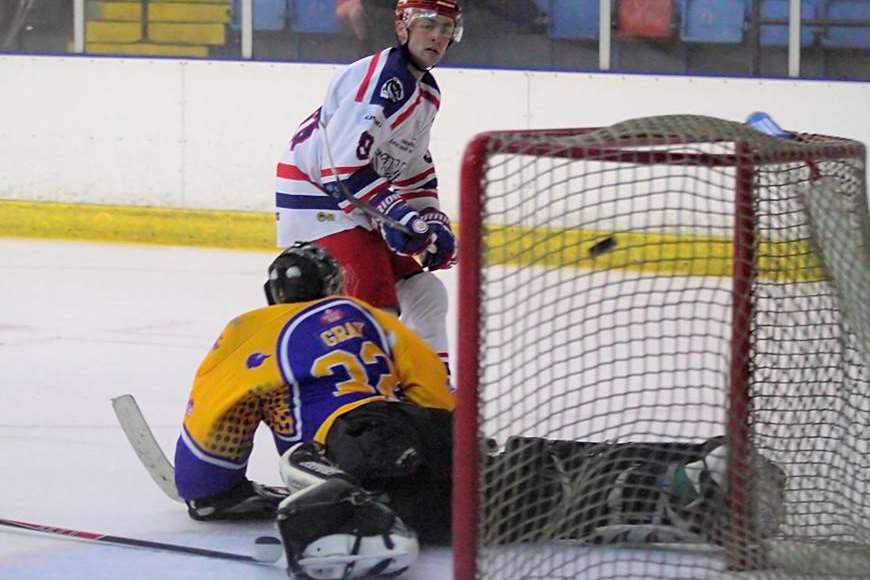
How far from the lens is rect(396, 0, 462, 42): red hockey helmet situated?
3.31 metres

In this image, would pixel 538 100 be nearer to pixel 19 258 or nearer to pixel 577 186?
pixel 19 258

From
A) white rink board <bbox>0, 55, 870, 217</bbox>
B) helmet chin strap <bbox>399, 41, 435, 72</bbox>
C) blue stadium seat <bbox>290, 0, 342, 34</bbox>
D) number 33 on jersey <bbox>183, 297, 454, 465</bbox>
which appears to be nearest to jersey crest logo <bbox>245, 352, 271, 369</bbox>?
number 33 on jersey <bbox>183, 297, 454, 465</bbox>

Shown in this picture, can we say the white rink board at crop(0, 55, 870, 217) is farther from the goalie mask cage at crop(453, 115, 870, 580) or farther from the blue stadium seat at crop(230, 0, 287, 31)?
the goalie mask cage at crop(453, 115, 870, 580)

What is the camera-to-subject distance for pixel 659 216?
2938 millimetres

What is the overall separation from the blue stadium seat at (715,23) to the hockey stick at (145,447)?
3827 mm

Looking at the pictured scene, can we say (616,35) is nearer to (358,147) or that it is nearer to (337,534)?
(358,147)

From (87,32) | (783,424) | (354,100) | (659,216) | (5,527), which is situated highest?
(87,32)

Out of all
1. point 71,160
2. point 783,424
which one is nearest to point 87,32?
point 71,160

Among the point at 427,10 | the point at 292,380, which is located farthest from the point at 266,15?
the point at 292,380

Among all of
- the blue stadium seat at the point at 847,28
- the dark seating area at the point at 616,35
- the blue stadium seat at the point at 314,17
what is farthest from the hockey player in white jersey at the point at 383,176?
the blue stadium seat at the point at 314,17

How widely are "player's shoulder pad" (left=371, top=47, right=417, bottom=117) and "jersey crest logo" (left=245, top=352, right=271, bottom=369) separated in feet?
2.55

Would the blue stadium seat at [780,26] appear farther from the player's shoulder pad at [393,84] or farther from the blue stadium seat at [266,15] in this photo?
the player's shoulder pad at [393,84]

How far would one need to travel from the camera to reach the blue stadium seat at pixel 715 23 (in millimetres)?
6359

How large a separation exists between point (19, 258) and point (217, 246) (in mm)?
801
